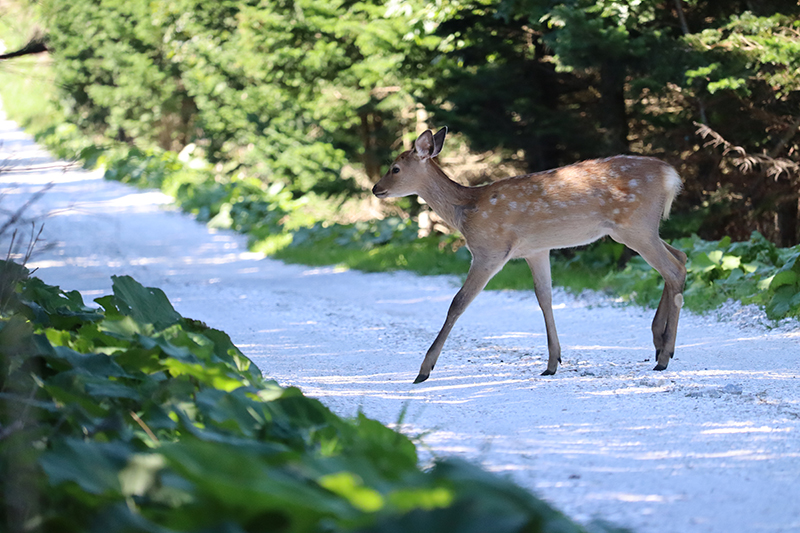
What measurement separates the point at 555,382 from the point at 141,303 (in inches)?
107

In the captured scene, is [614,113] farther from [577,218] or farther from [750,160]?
[577,218]

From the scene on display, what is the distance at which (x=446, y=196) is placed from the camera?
709 cm

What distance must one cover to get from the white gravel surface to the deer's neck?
3.65ft

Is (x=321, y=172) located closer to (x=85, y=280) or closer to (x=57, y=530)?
(x=85, y=280)

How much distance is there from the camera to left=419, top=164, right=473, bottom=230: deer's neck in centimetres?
699

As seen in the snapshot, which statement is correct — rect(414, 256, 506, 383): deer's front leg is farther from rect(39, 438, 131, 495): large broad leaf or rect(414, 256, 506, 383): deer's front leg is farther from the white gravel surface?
rect(39, 438, 131, 495): large broad leaf

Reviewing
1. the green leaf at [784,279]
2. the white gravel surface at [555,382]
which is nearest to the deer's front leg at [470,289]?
the white gravel surface at [555,382]

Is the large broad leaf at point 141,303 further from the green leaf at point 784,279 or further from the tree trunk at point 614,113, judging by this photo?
the tree trunk at point 614,113

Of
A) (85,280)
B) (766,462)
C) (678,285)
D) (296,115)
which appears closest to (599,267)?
(678,285)

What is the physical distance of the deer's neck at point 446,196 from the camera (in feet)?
22.9

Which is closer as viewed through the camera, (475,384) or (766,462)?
(766,462)

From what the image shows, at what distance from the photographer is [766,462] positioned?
12.7 feet

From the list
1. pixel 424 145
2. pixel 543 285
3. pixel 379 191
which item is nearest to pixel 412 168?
pixel 424 145

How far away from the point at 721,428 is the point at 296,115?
48.4ft
